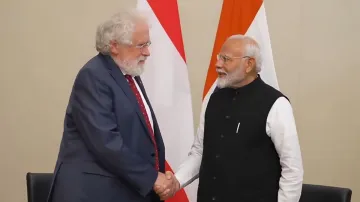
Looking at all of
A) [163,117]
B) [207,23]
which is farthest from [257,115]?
[207,23]

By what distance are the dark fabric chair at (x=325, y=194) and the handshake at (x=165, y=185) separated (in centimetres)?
69

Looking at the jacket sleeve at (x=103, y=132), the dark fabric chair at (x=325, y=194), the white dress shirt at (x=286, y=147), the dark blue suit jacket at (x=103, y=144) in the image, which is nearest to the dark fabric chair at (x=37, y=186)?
the dark blue suit jacket at (x=103, y=144)

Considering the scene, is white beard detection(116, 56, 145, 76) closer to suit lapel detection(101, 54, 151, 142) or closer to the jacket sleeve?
suit lapel detection(101, 54, 151, 142)

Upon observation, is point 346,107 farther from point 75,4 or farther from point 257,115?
point 75,4

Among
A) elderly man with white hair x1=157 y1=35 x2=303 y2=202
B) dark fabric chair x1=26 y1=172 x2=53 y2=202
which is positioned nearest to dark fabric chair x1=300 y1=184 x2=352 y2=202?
elderly man with white hair x1=157 y1=35 x2=303 y2=202

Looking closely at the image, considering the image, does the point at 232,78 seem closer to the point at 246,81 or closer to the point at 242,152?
the point at 246,81

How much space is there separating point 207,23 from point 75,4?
908mm

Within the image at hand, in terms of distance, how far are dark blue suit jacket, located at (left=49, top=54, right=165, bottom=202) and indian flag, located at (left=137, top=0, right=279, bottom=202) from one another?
32.1 inches

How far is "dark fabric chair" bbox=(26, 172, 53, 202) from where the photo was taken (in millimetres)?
2713

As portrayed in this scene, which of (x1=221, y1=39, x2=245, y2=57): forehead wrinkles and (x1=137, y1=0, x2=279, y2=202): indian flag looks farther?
(x1=137, y1=0, x2=279, y2=202): indian flag

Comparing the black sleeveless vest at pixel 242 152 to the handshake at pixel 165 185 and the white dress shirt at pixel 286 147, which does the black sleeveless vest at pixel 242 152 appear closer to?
the white dress shirt at pixel 286 147

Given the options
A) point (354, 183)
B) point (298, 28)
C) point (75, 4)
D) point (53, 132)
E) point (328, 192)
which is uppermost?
point (75, 4)

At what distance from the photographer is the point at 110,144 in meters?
2.11

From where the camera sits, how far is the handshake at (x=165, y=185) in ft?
7.50
